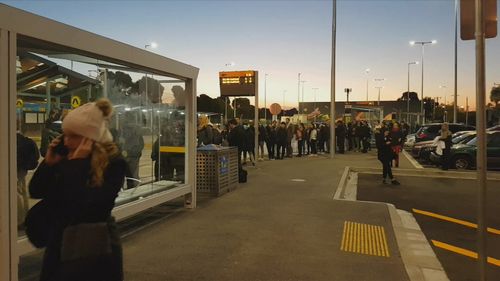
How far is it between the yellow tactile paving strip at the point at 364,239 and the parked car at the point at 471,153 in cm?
1089

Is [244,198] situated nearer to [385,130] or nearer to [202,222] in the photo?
[202,222]

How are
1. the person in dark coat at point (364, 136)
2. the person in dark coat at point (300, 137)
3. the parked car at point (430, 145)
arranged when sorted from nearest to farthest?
1. the parked car at point (430, 145)
2. the person in dark coat at point (300, 137)
3. the person in dark coat at point (364, 136)

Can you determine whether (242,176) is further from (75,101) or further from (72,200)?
(72,200)

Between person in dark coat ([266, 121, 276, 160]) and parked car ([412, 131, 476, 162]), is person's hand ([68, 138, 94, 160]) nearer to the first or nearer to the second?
parked car ([412, 131, 476, 162])

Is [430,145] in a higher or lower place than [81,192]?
lower

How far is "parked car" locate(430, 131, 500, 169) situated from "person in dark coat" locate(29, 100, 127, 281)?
16.4 metres

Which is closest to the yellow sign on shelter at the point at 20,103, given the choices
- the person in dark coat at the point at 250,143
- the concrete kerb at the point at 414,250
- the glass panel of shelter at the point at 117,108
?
the glass panel of shelter at the point at 117,108

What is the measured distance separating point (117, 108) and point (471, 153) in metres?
13.9

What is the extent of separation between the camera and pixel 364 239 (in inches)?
261

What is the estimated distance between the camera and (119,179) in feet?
8.61

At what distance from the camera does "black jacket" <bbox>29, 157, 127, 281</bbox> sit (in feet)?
8.14

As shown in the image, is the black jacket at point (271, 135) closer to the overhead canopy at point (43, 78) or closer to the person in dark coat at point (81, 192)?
the overhead canopy at point (43, 78)

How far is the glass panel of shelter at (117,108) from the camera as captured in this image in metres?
4.75

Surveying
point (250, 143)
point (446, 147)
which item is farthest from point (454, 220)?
point (250, 143)
